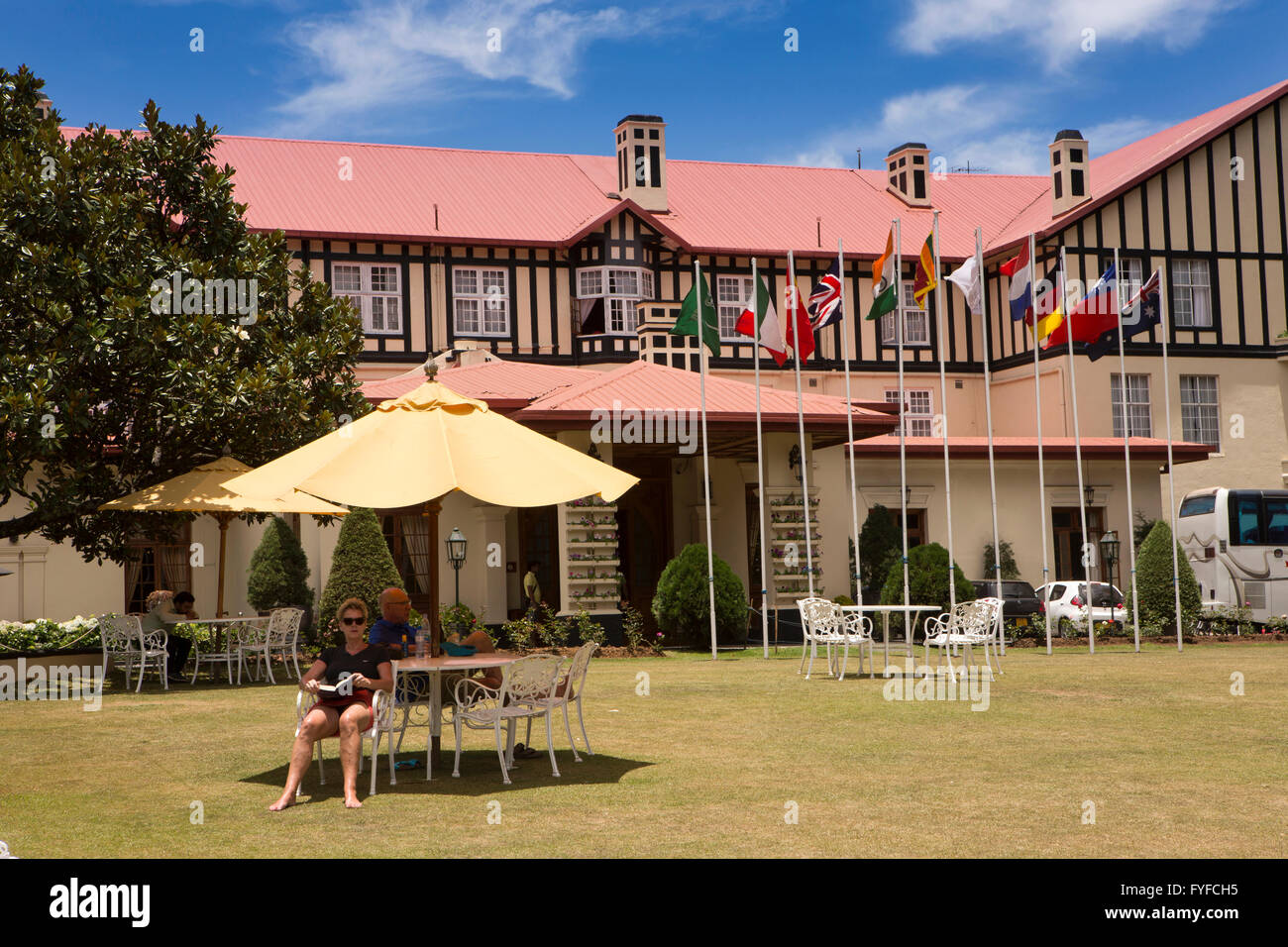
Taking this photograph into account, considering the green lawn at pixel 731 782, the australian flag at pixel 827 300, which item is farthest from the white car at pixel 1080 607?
the green lawn at pixel 731 782

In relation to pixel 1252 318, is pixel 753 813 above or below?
below

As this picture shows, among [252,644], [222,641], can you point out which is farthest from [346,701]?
[222,641]

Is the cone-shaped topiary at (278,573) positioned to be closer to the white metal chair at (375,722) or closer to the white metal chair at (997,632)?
the white metal chair at (997,632)

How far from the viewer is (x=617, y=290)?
32344mm

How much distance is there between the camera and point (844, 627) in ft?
49.8

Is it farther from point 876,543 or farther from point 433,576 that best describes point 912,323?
point 433,576

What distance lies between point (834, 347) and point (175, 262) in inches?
818

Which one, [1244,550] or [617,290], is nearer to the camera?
[1244,550]

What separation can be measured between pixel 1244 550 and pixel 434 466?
23.4m

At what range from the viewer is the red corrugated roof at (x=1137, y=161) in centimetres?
3388

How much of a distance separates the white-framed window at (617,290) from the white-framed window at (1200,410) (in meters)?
14.3

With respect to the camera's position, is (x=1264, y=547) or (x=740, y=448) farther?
(x=1264, y=547)

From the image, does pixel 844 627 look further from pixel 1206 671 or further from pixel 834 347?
pixel 834 347

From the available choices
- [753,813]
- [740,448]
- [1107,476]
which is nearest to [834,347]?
[1107,476]
